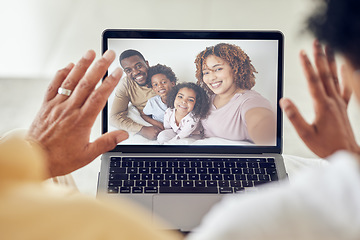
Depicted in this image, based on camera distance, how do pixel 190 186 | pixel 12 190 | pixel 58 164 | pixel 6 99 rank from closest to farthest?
pixel 12 190, pixel 58 164, pixel 190 186, pixel 6 99

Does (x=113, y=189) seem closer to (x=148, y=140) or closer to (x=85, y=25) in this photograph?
(x=148, y=140)

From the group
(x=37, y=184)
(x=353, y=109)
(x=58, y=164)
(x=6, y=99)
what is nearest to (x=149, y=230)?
(x=37, y=184)

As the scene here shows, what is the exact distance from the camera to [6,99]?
1932 mm

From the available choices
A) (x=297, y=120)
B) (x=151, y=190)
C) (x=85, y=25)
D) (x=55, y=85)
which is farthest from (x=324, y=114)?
(x=85, y=25)

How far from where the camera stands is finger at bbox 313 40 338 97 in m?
0.83

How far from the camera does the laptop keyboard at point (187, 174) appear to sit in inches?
39.3

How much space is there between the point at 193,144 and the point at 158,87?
0.15m

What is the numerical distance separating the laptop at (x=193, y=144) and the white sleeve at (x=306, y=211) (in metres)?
0.65

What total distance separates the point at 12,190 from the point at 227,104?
84cm

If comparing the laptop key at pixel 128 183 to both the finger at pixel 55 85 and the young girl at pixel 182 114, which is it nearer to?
the young girl at pixel 182 114

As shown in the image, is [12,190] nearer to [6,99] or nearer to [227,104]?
[227,104]

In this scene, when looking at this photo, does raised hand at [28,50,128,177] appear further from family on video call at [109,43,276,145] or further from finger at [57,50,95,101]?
family on video call at [109,43,276,145]

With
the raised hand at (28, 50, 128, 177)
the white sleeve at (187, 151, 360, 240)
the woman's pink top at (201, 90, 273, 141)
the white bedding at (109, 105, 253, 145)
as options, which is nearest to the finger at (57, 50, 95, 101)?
the raised hand at (28, 50, 128, 177)

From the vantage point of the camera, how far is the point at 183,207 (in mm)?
959
